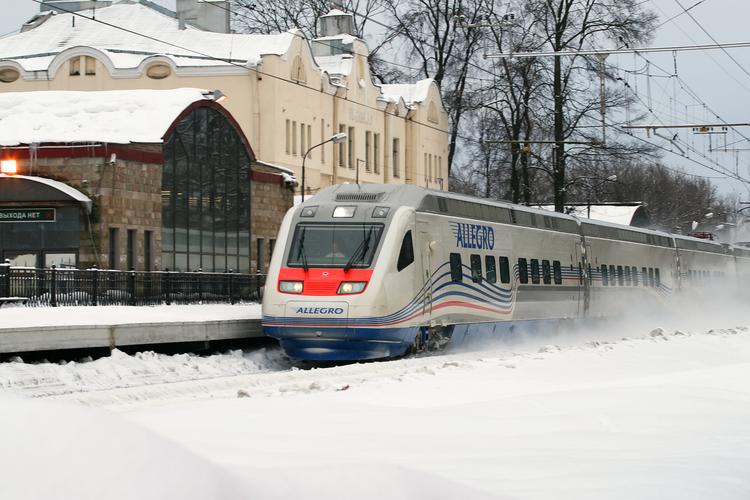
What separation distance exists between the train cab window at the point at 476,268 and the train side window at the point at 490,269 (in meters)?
0.29

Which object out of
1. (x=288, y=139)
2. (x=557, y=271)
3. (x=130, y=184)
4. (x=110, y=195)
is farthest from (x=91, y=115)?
(x=288, y=139)

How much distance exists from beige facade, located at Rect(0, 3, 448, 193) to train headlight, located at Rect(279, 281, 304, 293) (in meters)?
27.3

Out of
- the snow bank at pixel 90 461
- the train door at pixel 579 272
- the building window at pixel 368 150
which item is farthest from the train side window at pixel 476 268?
the building window at pixel 368 150

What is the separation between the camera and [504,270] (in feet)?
84.7

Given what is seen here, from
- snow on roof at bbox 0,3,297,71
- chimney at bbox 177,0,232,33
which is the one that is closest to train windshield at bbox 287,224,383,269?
snow on roof at bbox 0,3,297,71

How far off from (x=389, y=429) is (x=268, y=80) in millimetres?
42515

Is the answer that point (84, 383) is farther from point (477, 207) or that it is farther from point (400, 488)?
point (400, 488)

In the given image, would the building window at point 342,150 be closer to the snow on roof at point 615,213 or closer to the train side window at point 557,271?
the snow on roof at point 615,213

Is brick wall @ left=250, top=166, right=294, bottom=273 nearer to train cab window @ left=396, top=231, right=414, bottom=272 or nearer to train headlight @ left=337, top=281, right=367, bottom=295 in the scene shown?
train cab window @ left=396, top=231, right=414, bottom=272


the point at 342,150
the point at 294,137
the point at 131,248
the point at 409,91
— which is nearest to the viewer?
the point at 131,248

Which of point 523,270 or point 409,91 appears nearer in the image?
point 523,270

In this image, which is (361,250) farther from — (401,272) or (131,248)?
→ (131,248)

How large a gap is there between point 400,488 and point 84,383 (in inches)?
496

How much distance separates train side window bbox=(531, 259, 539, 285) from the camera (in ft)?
90.7
